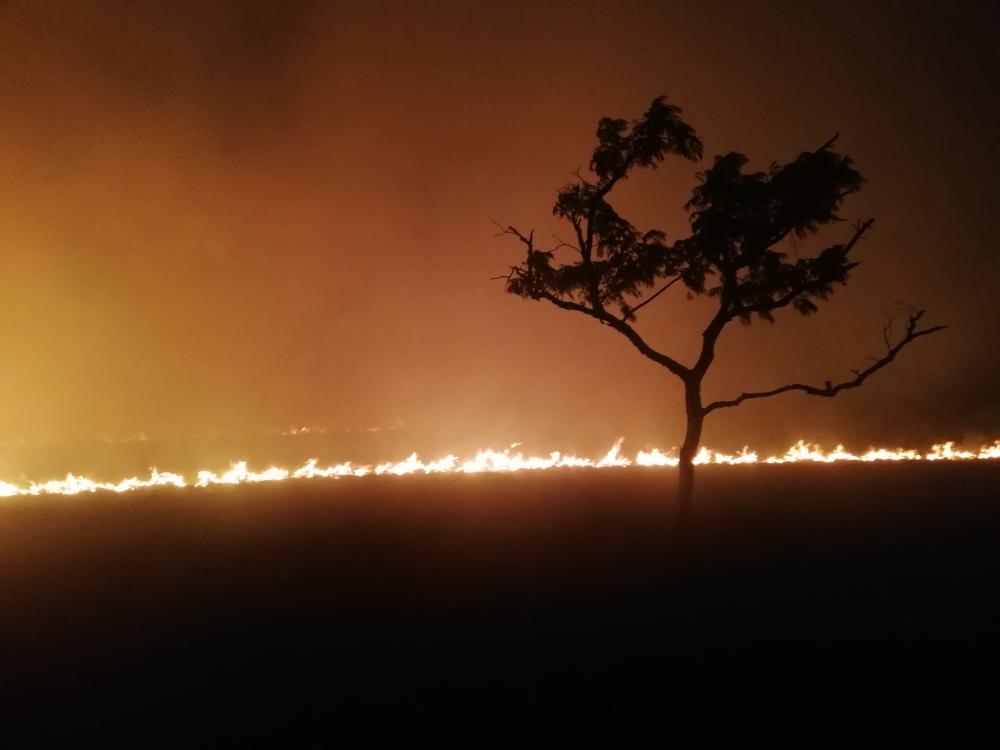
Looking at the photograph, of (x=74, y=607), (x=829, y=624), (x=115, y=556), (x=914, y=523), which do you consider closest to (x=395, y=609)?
(x=74, y=607)

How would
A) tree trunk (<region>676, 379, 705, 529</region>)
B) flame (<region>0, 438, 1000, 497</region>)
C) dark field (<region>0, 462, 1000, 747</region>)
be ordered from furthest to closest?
flame (<region>0, 438, 1000, 497</region>) < tree trunk (<region>676, 379, 705, 529</region>) < dark field (<region>0, 462, 1000, 747</region>)

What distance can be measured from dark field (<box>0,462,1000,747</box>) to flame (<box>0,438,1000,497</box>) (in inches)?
455

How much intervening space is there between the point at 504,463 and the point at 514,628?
2597cm

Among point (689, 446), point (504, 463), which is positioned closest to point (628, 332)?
point (689, 446)

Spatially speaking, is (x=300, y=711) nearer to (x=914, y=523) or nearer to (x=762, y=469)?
(x=914, y=523)

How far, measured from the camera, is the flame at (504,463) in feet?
93.9

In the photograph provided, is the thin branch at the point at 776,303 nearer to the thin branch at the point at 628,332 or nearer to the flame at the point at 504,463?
the thin branch at the point at 628,332

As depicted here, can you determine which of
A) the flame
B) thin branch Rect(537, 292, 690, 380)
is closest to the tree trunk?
thin branch Rect(537, 292, 690, 380)

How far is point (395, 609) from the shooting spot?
995cm

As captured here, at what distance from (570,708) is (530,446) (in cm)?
3249

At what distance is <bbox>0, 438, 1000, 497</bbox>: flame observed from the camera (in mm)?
28609

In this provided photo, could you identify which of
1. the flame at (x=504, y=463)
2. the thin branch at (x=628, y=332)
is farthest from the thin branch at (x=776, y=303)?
the flame at (x=504, y=463)

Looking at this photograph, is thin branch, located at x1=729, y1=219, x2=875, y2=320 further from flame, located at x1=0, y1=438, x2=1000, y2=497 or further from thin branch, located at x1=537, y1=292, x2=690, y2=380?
flame, located at x1=0, y1=438, x2=1000, y2=497

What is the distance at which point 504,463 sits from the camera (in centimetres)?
3488
